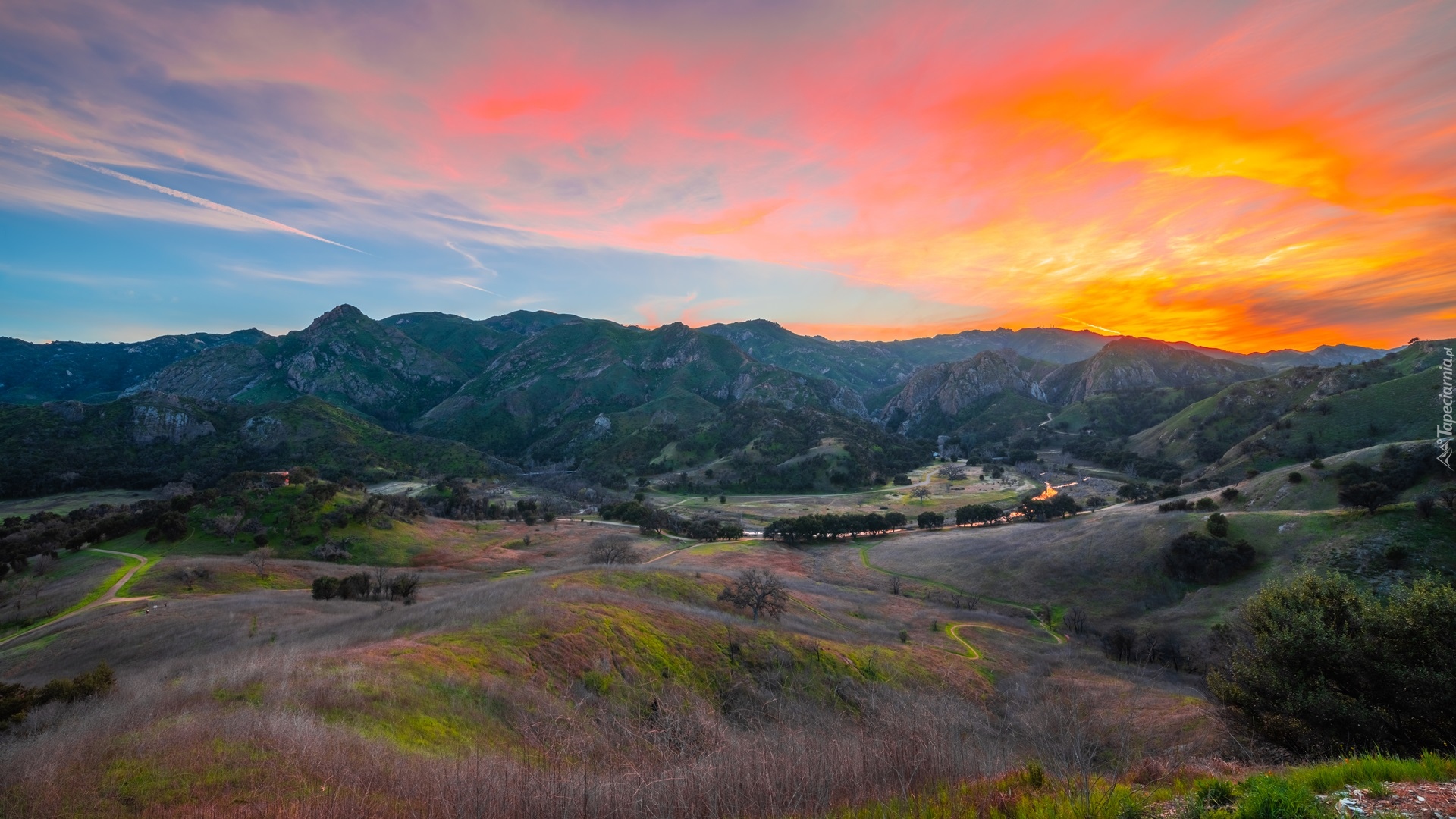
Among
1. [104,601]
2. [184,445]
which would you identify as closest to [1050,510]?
[104,601]

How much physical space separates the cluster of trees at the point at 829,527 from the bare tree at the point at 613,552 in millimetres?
29611

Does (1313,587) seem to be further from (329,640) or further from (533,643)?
(329,640)

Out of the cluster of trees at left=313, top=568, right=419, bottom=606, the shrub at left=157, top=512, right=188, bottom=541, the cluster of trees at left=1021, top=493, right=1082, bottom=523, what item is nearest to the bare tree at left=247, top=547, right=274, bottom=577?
the shrub at left=157, top=512, right=188, bottom=541

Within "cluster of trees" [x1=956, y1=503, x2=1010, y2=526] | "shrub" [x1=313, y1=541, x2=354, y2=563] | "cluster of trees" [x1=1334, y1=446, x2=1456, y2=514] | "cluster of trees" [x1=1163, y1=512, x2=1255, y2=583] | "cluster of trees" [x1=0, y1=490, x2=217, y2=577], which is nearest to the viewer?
"cluster of trees" [x1=1163, y1=512, x2=1255, y2=583]

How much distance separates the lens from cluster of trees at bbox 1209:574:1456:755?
13.6m

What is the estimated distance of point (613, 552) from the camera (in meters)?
67.3

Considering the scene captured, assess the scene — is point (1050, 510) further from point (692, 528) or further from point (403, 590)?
point (403, 590)

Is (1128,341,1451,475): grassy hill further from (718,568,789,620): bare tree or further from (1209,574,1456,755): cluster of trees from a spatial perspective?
(1209,574,1456,755): cluster of trees

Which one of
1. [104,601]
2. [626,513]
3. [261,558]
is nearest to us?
[104,601]

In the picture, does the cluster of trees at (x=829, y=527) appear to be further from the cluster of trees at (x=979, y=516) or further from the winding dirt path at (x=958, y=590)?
the cluster of trees at (x=979, y=516)

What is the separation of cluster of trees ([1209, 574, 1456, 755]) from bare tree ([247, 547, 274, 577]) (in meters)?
69.4

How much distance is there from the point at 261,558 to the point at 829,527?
81763 mm

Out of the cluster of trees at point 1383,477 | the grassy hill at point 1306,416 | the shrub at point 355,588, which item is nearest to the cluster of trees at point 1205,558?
the cluster of trees at point 1383,477

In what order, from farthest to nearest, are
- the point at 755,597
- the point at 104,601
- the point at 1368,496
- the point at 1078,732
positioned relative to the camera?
1. the point at 1368,496
2. the point at 104,601
3. the point at 755,597
4. the point at 1078,732
